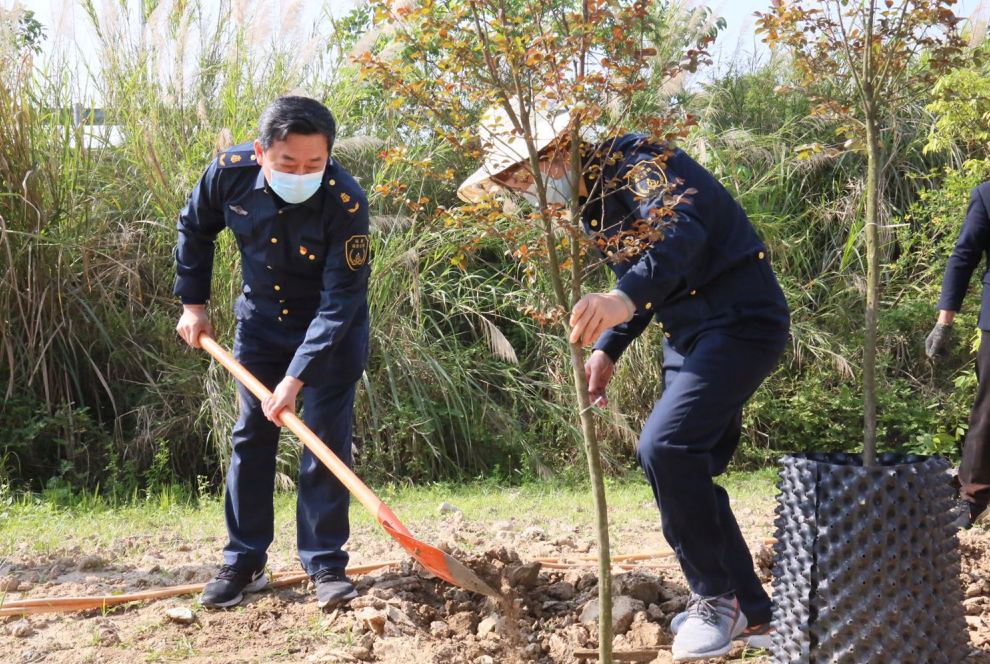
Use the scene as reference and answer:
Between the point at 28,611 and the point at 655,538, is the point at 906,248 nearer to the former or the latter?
the point at 655,538

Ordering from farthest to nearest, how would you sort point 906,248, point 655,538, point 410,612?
point 906,248, point 655,538, point 410,612

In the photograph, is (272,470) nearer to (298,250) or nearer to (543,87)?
(298,250)

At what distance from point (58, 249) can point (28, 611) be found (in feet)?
11.1

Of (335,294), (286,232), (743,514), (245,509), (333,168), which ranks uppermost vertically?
(333,168)

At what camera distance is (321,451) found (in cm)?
305

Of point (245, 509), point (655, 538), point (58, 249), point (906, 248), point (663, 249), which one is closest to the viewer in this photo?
point (663, 249)

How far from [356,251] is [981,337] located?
9.35ft

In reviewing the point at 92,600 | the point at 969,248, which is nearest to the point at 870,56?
the point at 969,248

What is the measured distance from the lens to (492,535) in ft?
14.9

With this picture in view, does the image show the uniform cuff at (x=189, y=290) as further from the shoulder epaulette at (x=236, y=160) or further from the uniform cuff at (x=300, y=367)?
the uniform cuff at (x=300, y=367)

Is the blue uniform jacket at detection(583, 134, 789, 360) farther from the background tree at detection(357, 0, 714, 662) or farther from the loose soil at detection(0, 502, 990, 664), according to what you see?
the loose soil at detection(0, 502, 990, 664)

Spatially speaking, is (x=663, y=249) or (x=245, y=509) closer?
(x=663, y=249)

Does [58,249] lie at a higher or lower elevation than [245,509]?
higher

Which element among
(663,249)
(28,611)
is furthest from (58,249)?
(663,249)
